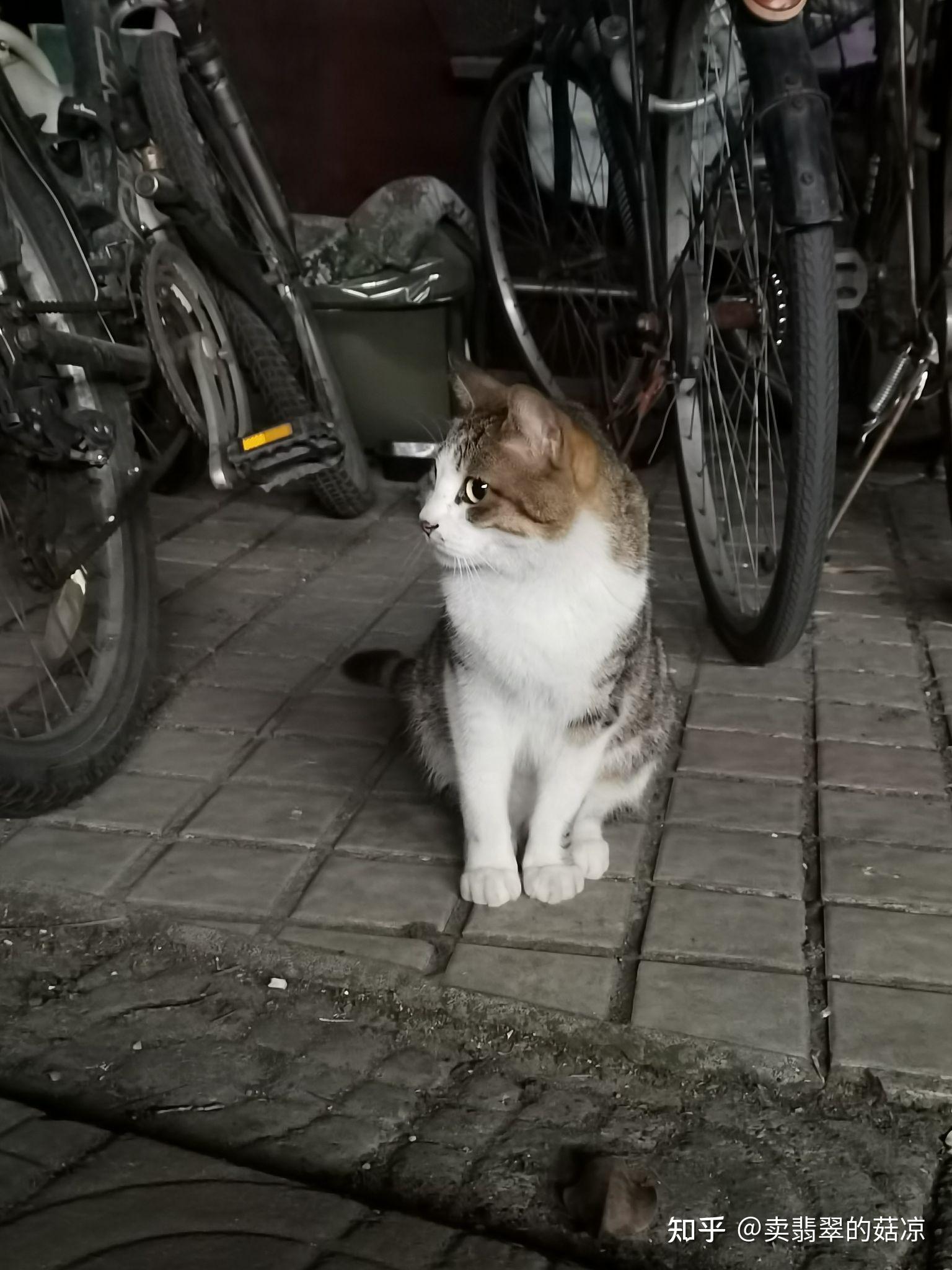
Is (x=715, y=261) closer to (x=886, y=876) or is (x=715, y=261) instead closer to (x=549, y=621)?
(x=549, y=621)

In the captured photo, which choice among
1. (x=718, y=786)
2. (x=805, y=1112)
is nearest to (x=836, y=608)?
(x=718, y=786)

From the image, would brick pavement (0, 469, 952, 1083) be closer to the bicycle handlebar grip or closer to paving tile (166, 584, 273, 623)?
paving tile (166, 584, 273, 623)

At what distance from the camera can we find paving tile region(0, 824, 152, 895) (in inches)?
61.8

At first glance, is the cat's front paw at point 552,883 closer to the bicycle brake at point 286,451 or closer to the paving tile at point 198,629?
the paving tile at point 198,629

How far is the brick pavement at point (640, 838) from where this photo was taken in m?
1.39

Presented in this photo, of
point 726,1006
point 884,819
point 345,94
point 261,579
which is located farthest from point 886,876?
point 345,94

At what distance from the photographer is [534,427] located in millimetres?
1408

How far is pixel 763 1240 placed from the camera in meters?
1.08

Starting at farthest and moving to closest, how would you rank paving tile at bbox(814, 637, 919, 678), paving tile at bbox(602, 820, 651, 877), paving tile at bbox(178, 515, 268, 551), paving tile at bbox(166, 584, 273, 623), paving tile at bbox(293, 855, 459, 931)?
paving tile at bbox(178, 515, 268, 551) < paving tile at bbox(166, 584, 273, 623) < paving tile at bbox(814, 637, 919, 678) < paving tile at bbox(602, 820, 651, 877) < paving tile at bbox(293, 855, 459, 931)

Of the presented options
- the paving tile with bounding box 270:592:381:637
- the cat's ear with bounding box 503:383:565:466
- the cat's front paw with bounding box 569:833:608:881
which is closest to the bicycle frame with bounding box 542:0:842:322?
the cat's ear with bounding box 503:383:565:466

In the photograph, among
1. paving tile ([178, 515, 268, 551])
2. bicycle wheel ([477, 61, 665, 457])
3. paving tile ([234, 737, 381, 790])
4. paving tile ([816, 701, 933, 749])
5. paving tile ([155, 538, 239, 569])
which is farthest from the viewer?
bicycle wheel ([477, 61, 665, 457])

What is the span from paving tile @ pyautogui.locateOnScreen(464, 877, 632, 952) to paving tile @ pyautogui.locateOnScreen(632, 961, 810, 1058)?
83 mm

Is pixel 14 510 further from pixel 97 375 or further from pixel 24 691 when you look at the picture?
pixel 24 691

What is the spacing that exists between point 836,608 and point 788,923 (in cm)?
117
